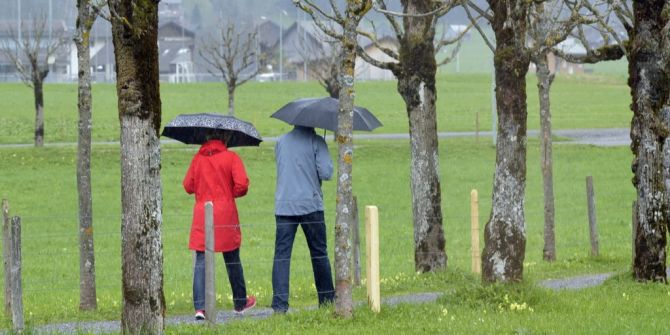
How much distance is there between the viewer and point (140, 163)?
1005 centimetres

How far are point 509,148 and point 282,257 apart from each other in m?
2.43

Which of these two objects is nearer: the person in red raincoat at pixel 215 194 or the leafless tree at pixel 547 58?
the person in red raincoat at pixel 215 194

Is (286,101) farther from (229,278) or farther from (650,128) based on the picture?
(229,278)

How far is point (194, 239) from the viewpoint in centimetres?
1216

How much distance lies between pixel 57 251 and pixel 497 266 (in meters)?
12.2

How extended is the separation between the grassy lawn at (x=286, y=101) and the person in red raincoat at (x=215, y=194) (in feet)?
113

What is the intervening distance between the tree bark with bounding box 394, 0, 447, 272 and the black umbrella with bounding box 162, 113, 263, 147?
10.1ft

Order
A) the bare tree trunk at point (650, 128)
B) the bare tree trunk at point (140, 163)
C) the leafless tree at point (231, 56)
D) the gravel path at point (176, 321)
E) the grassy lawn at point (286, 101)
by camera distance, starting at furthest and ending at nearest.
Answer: the grassy lawn at point (286, 101) → the leafless tree at point (231, 56) → the bare tree trunk at point (650, 128) → the gravel path at point (176, 321) → the bare tree trunk at point (140, 163)

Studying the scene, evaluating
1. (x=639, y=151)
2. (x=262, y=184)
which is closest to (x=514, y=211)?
(x=639, y=151)

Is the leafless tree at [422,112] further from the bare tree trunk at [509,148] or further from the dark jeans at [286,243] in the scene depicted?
the dark jeans at [286,243]

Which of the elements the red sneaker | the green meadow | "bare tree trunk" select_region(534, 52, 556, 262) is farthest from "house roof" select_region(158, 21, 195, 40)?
the red sneaker

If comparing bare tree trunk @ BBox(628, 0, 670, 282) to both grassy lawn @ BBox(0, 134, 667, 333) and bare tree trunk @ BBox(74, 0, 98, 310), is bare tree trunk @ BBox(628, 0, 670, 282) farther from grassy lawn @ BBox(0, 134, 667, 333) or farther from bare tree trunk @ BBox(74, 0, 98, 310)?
bare tree trunk @ BBox(74, 0, 98, 310)

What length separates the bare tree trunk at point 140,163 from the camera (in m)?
9.88

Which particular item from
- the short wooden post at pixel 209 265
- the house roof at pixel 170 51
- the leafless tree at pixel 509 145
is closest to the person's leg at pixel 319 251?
the short wooden post at pixel 209 265
